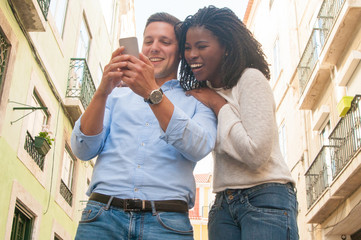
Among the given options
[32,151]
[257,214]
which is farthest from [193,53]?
[32,151]

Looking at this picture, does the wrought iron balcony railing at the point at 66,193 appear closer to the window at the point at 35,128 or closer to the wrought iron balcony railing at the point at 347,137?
the window at the point at 35,128

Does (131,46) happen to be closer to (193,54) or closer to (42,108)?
(193,54)

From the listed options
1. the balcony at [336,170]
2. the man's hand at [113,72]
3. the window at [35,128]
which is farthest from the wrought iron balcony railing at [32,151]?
the man's hand at [113,72]

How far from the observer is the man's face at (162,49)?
3.61 metres

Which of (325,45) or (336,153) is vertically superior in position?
(325,45)

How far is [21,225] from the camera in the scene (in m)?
12.4

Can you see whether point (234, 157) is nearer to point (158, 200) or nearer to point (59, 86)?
point (158, 200)

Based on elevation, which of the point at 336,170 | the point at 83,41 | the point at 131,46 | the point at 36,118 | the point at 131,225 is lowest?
the point at 131,225

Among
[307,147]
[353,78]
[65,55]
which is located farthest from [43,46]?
[307,147]

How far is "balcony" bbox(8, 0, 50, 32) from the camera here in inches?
431

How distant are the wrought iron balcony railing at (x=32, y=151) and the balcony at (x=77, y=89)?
2.61 metres

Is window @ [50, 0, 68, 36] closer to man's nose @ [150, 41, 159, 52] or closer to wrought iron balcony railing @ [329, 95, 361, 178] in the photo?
wrought iron balcony railing @ [329, 95, 361, 178]

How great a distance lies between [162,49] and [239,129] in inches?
30.9

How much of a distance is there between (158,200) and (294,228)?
3.03 feet
